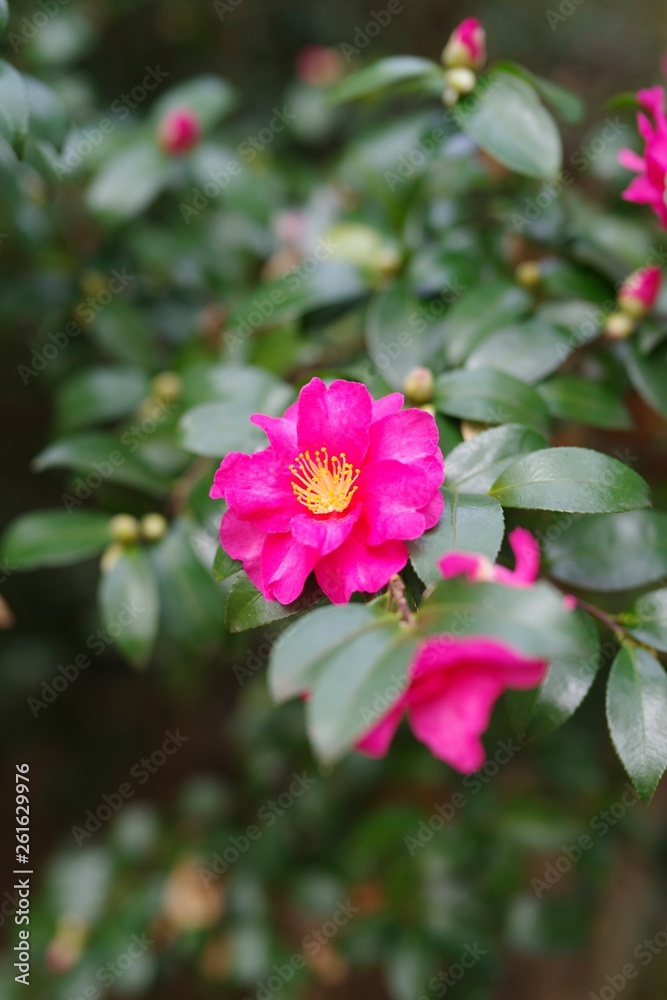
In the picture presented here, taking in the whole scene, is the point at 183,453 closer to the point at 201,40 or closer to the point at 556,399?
the point at 556,399

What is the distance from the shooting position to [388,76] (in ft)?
3.11

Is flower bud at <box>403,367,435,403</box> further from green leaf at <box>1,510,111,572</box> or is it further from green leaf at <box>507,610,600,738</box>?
green leaf at <box>1,510,111,572</box>

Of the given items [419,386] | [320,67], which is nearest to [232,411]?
[419,386]

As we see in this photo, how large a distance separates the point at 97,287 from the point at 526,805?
3.71 ft

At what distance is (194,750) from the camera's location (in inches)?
83.6

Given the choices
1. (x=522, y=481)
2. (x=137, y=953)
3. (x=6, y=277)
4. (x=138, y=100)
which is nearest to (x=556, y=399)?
(x=522, y=481)

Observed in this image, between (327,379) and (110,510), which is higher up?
(327,379)

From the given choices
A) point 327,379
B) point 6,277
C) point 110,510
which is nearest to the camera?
point 327,379

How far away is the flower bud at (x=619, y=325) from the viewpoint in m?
0.98

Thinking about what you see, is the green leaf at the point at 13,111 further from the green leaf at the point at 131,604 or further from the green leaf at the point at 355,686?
the green leaf at the point at 355,686

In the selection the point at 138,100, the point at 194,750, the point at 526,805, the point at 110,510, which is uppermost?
the point at 138,100

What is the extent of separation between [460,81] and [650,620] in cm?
63

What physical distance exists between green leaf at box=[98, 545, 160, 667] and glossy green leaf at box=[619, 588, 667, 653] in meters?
0.51

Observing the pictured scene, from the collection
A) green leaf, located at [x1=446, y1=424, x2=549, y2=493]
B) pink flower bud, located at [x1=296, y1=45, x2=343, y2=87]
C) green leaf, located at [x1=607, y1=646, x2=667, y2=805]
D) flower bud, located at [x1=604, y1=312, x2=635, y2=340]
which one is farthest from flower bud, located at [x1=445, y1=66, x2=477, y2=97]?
pink flower bud, located at [x1=296, y1=45, x2=343, y2=87]
